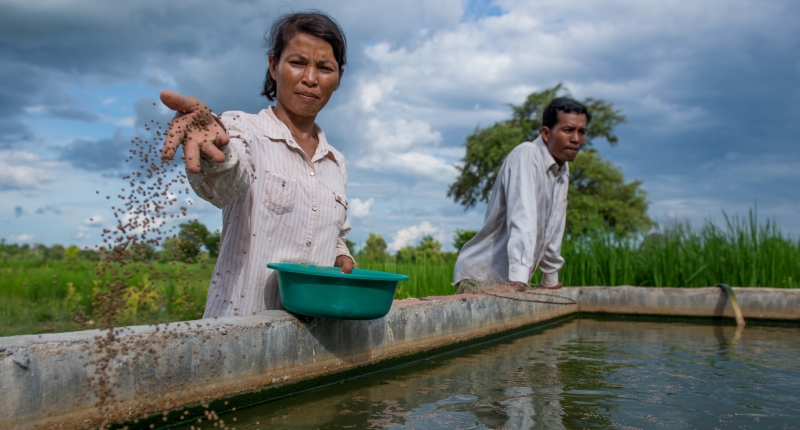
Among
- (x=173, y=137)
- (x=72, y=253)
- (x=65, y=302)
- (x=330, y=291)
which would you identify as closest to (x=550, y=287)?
(x=330, y=291)

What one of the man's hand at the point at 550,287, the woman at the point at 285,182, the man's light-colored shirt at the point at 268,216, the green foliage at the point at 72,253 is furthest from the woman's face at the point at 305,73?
the green foliage at the point at 72,253

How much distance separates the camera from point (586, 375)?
2.92m

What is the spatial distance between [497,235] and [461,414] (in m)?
2.51

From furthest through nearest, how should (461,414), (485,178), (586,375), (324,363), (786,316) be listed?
(485,178) < (786,316) < (586,375) < (324,363) < (461,414)

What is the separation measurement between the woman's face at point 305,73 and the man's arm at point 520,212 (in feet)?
6.94

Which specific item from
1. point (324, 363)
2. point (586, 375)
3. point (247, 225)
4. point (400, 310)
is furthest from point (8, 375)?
point (586, 375)

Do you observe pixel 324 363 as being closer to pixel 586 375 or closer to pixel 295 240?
pixel 295 240

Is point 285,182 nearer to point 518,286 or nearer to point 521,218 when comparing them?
point 521,218

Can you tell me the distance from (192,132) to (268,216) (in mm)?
561

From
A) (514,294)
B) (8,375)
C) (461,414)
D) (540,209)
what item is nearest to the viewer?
(8,375)

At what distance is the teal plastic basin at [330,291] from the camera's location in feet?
7.04

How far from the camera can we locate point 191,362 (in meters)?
1.99

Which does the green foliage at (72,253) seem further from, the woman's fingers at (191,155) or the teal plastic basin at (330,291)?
the woman's fingers at (191,155)

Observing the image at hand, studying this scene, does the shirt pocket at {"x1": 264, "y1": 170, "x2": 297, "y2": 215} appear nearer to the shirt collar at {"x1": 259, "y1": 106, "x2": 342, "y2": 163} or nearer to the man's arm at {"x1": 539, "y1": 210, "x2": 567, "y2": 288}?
the shirt collar at {"x1": 259, "y1": 106, "x2": 342, "y2": 163}
